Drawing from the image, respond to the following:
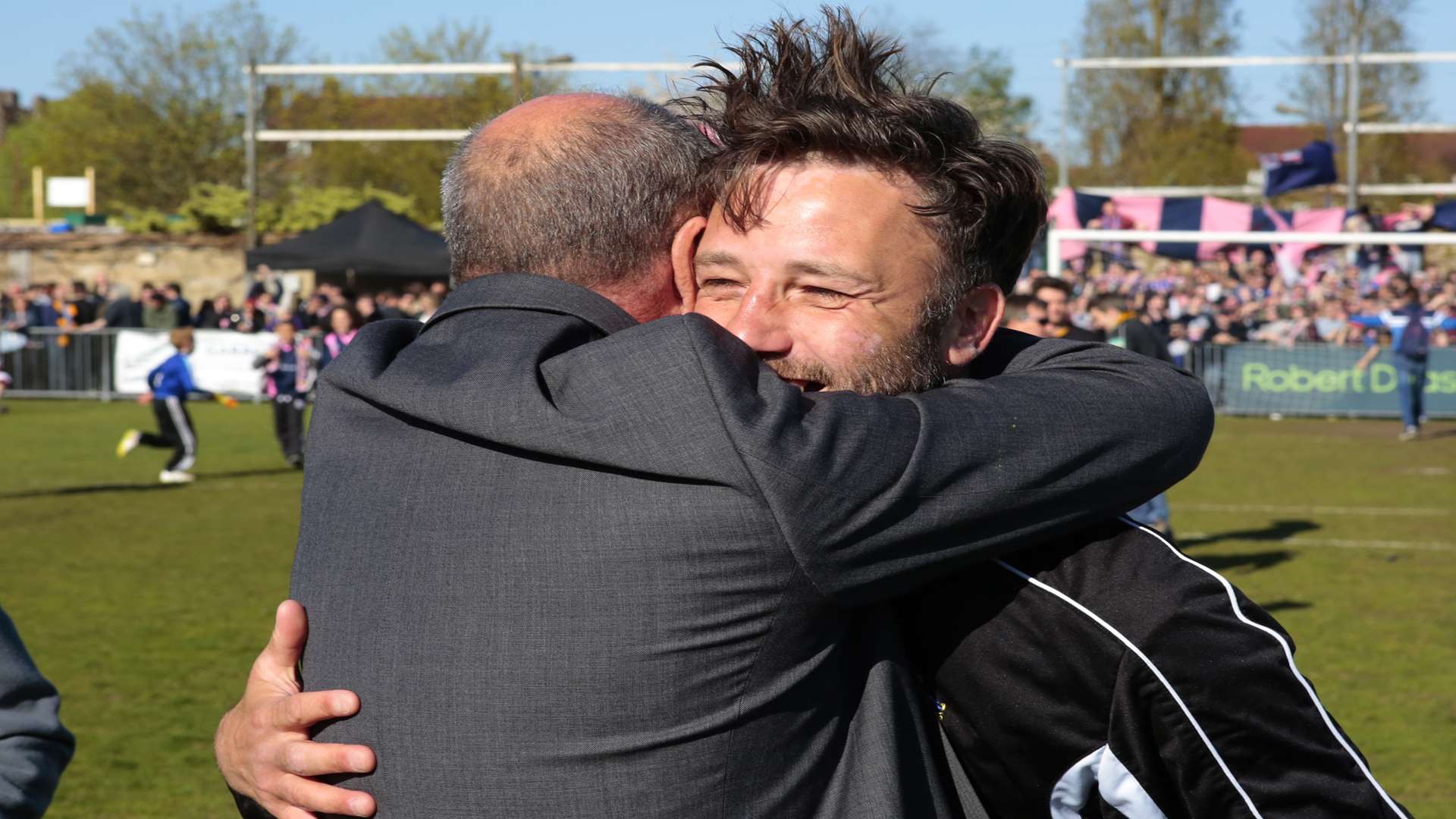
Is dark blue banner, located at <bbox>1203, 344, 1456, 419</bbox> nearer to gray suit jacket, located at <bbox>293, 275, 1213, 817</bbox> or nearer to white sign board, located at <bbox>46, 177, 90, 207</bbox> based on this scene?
gray suit jacket, located at <bbox>293, 275, 1213, 817</bbox>

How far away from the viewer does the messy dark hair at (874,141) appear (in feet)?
7.18

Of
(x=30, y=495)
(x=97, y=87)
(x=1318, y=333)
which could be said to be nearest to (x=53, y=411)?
(x=30, y=495)

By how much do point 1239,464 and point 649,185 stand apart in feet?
57.3

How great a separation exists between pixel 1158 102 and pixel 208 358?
3148cm

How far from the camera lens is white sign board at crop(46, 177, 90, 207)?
168 ft

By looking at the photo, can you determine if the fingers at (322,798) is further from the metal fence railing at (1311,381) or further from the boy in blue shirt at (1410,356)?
the metal fence railing at (1311,381)

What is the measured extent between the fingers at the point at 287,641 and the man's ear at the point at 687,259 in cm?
70

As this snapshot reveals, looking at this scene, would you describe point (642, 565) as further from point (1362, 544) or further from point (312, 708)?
point (1362, 544)

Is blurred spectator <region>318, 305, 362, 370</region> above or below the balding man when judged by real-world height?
below

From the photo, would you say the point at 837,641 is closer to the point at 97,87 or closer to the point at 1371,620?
the point at 1371,620

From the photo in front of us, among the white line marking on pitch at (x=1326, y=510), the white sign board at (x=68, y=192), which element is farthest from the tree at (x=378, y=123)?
the white line marking on pitch at (x=1326, y=510)

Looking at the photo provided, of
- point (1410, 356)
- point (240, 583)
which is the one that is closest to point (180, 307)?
point (240, 583)

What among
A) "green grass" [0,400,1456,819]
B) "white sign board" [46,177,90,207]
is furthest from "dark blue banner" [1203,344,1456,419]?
"white sign board" [46,177,90,207]

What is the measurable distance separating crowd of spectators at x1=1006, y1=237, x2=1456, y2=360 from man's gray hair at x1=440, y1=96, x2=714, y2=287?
792 inches
